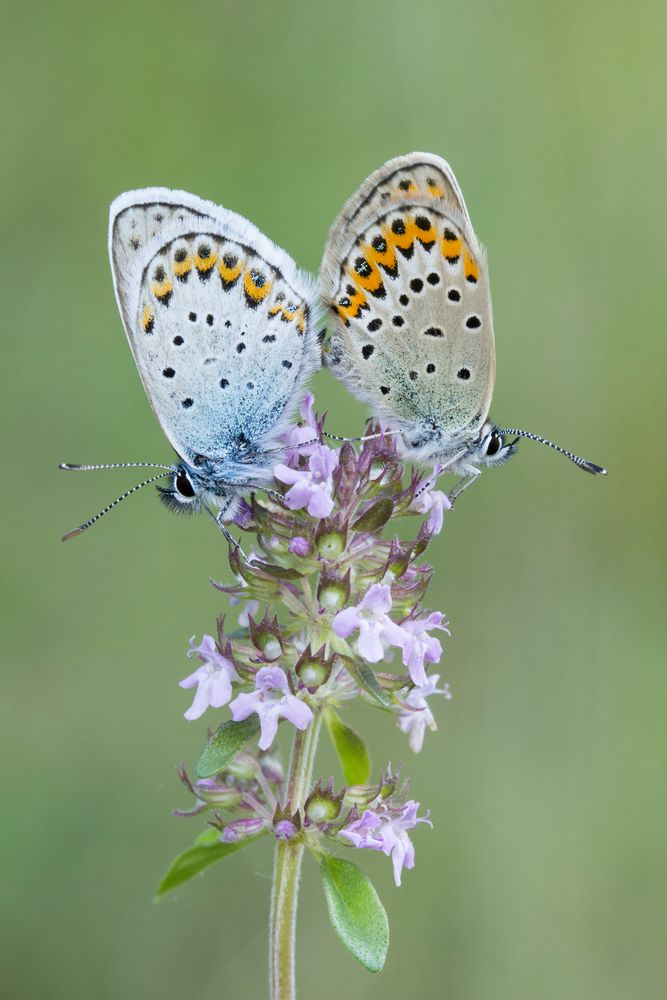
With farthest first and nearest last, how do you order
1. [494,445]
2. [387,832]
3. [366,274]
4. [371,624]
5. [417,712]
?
[494,445] < [366,274] < [417,712] < [387,832] < [371,624]

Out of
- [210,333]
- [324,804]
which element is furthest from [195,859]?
[210,333]

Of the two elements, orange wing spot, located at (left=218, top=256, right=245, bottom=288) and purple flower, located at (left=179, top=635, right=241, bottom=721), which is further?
orange wing spot, located at (left=218, top=256, right=245, bottom=288)

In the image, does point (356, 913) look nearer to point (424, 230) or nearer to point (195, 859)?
point (195, 859)

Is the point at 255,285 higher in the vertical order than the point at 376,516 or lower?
higher

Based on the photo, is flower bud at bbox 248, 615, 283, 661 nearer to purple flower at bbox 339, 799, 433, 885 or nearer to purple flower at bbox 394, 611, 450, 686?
purple flower at bbox 394, 611, 450, 686

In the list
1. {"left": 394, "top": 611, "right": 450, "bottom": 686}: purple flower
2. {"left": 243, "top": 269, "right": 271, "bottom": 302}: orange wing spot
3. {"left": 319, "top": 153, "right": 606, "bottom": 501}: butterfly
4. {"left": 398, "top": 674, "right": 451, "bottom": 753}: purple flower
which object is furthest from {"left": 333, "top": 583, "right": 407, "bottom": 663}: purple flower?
{"left": 243, "top": 269, "right": 271, "bottom": 302}: orange wing spot

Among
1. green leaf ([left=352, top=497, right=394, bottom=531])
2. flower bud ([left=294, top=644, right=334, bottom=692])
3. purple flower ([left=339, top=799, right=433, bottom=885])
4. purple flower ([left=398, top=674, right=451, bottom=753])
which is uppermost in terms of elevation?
green leaf ([left=352, top=497, right=394, bottom=531])
